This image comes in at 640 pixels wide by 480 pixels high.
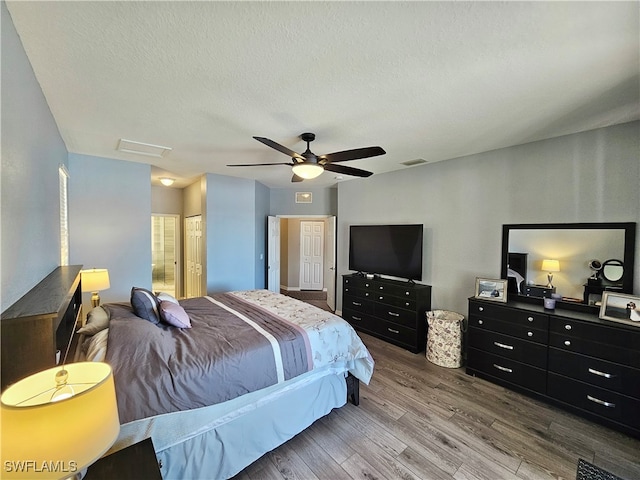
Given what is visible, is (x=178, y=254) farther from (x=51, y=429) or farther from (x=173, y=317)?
(x=51, y=429)

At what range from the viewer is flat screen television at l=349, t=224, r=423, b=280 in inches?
157

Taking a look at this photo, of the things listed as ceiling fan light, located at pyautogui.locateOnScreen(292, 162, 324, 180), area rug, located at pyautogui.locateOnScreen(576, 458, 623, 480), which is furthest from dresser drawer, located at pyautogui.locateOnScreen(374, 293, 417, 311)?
ceiling fan light, located at pyautogui.locateOnScreen(292, 162, 324, 180)

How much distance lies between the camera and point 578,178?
9.05 feet

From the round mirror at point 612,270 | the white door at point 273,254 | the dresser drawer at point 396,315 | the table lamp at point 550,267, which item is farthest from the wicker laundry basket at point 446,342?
the white door at point 273,254

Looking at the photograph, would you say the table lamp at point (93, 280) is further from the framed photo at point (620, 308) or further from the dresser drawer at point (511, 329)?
the framed photo at point (620, 308)

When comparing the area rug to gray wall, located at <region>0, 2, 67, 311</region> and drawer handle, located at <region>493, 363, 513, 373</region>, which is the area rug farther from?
gray wall, located at <region>0, 2, 67, 311</region>

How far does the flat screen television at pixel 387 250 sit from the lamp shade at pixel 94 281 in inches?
138

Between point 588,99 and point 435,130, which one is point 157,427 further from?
point 588,99

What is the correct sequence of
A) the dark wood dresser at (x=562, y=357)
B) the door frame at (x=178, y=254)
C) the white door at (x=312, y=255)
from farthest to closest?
the white door at (x=312, y=255), the door frame at (x=178, y=254), the dark wood dresser at (x=562, y=357)

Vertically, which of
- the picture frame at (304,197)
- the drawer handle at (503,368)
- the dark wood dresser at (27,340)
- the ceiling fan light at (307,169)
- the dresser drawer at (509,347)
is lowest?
the drawer handle at (503,368)

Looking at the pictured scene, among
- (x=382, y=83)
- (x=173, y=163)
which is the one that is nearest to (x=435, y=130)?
(x=382, y=83)

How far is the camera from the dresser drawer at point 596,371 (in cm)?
220

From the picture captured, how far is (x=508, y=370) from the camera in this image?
9.45 feet

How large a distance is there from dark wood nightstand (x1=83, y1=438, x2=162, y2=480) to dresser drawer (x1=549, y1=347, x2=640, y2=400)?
3.28 meters
